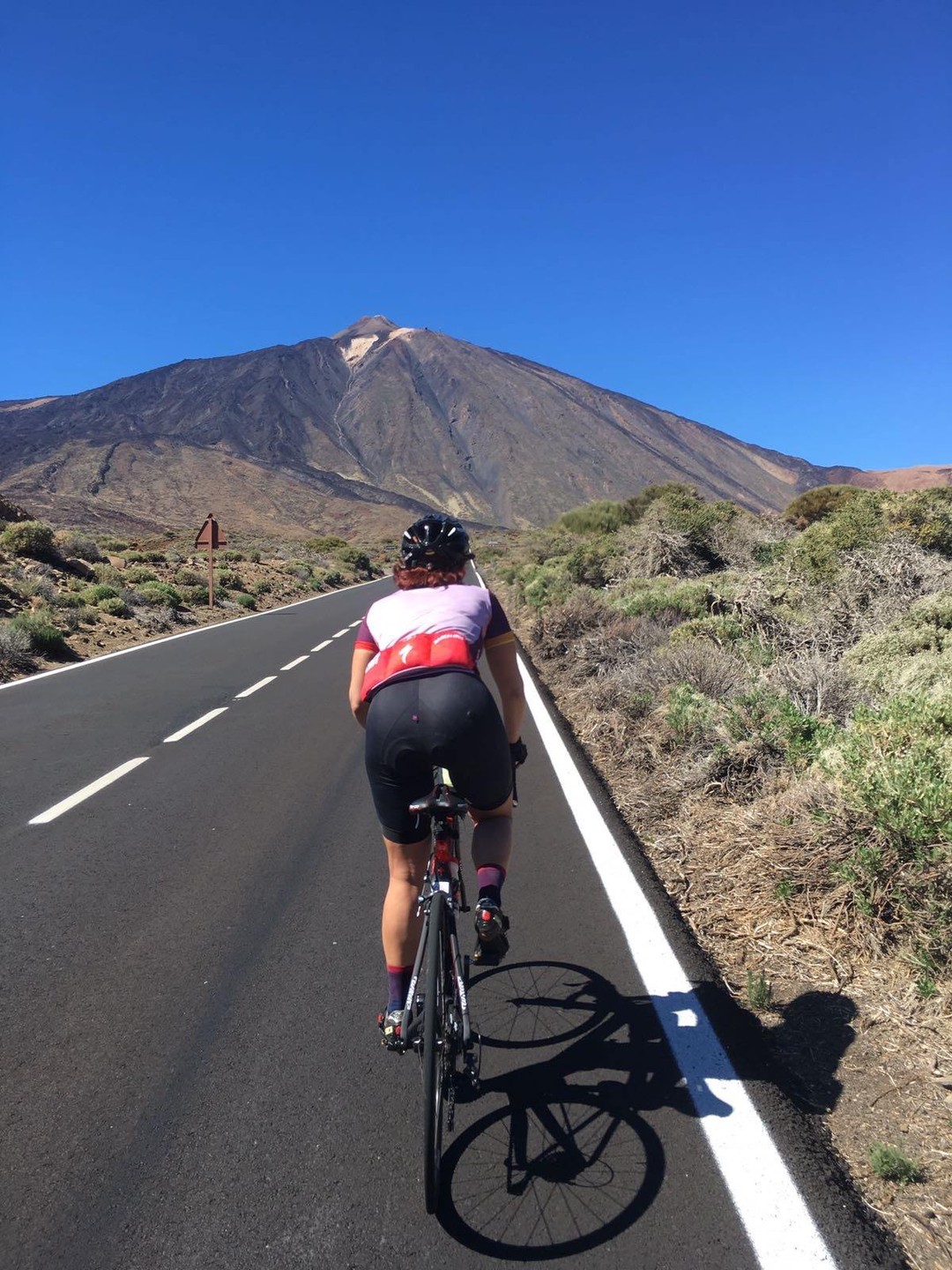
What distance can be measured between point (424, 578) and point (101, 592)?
18430mm

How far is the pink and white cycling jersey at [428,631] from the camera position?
2842 mm

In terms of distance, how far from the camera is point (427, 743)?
273 cm

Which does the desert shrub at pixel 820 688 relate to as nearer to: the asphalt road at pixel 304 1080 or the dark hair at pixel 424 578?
the asphalt road at pixel 304 1080

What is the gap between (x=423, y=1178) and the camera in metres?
2.48

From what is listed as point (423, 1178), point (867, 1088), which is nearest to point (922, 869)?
point (867, 1088)

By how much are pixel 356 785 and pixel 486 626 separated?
3933 millimetres

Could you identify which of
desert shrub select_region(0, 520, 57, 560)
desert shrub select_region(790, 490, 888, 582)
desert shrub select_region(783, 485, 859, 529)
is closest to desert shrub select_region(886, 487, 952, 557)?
desert shrub select_region(790, 490, 888, 582)

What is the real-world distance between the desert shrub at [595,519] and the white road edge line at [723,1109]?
1266 inches

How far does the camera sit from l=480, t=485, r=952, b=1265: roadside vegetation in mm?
2945

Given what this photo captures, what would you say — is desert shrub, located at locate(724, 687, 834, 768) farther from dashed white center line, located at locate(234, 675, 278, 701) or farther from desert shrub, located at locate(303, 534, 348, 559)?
desert shrub, located at locate(303, 534, 348, 559)

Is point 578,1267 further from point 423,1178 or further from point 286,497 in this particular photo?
point 286,497

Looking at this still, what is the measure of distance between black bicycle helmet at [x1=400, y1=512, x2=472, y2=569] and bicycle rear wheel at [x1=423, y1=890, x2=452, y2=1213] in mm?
1121

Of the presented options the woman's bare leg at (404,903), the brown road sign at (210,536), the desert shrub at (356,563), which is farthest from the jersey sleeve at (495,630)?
the desert shrub at (356,563)

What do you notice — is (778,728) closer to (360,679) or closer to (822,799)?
(822,799)
